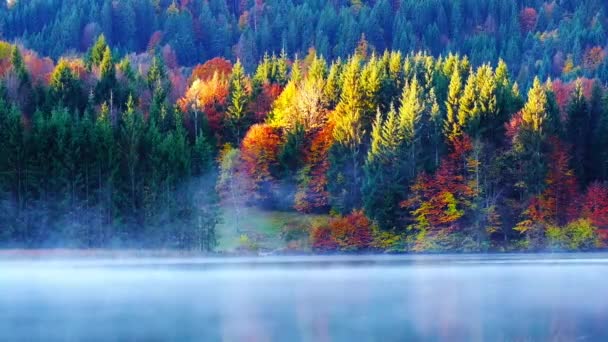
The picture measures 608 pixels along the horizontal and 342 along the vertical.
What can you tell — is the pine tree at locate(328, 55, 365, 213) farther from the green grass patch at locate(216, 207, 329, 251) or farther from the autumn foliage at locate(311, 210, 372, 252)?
the autumn foliage at locate(311, 210, 372, 252)

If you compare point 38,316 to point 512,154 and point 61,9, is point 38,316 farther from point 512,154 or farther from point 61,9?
point 61,9

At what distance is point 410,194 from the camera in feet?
219

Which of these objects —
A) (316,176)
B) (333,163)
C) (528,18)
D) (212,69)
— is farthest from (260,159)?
(528,18)

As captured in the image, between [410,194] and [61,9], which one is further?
[61,9]

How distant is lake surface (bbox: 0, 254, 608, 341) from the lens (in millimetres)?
18453

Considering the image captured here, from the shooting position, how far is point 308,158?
244 ft

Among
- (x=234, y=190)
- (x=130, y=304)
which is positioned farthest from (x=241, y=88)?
(x=130, y=304)

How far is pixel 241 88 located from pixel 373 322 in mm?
64253

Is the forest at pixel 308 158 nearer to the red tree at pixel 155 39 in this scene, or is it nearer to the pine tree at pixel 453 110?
the pine tree at pixel 453 110

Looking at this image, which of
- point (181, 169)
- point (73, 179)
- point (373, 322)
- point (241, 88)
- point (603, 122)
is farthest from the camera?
point (241, 88)

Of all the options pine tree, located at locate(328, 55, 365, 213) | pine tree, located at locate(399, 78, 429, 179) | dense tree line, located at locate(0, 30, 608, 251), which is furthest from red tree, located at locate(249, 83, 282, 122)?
pine tree, located at locate(399, 78, 429, 179)

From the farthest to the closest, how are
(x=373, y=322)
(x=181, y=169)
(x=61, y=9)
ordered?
1. (x=61, y=9)
2. (x=181, y=169)
3. (x=373, y=322)

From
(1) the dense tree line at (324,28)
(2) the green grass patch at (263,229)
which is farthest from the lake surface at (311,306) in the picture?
(1) the dense tree line at (324,28)

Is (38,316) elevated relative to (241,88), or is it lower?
lower
